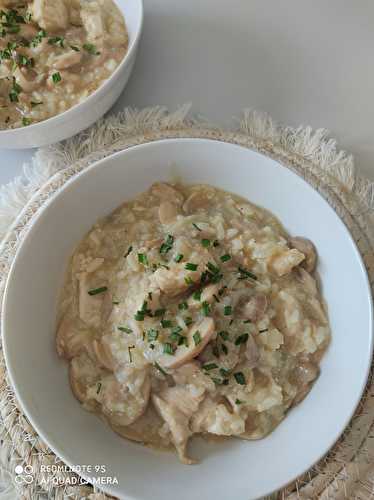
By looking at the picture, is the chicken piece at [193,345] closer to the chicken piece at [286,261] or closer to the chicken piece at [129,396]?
the chicken piece at [129,396]

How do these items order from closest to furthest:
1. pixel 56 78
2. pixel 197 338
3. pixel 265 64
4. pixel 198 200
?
pixel 197 338
pixel 198 200
pixel 56 78
pixel 265 64

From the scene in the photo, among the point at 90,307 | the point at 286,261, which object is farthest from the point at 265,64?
the point at 90,307

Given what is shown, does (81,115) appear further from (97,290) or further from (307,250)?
(307,250)

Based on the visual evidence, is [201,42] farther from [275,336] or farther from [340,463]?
[340,463]

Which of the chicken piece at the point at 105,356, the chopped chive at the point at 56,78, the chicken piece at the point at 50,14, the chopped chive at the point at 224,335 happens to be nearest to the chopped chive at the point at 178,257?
the chopped chive at the point at 224,335

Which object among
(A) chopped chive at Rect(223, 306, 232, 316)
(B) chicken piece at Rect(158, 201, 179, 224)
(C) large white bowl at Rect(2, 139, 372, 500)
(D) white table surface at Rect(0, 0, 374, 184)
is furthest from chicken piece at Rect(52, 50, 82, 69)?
(A) chopped chive at Rect(223, 306, 232, 316)

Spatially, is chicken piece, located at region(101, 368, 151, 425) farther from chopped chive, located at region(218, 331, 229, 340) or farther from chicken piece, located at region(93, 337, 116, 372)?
chopped chive, located at region(218, 331, 229, 340)
